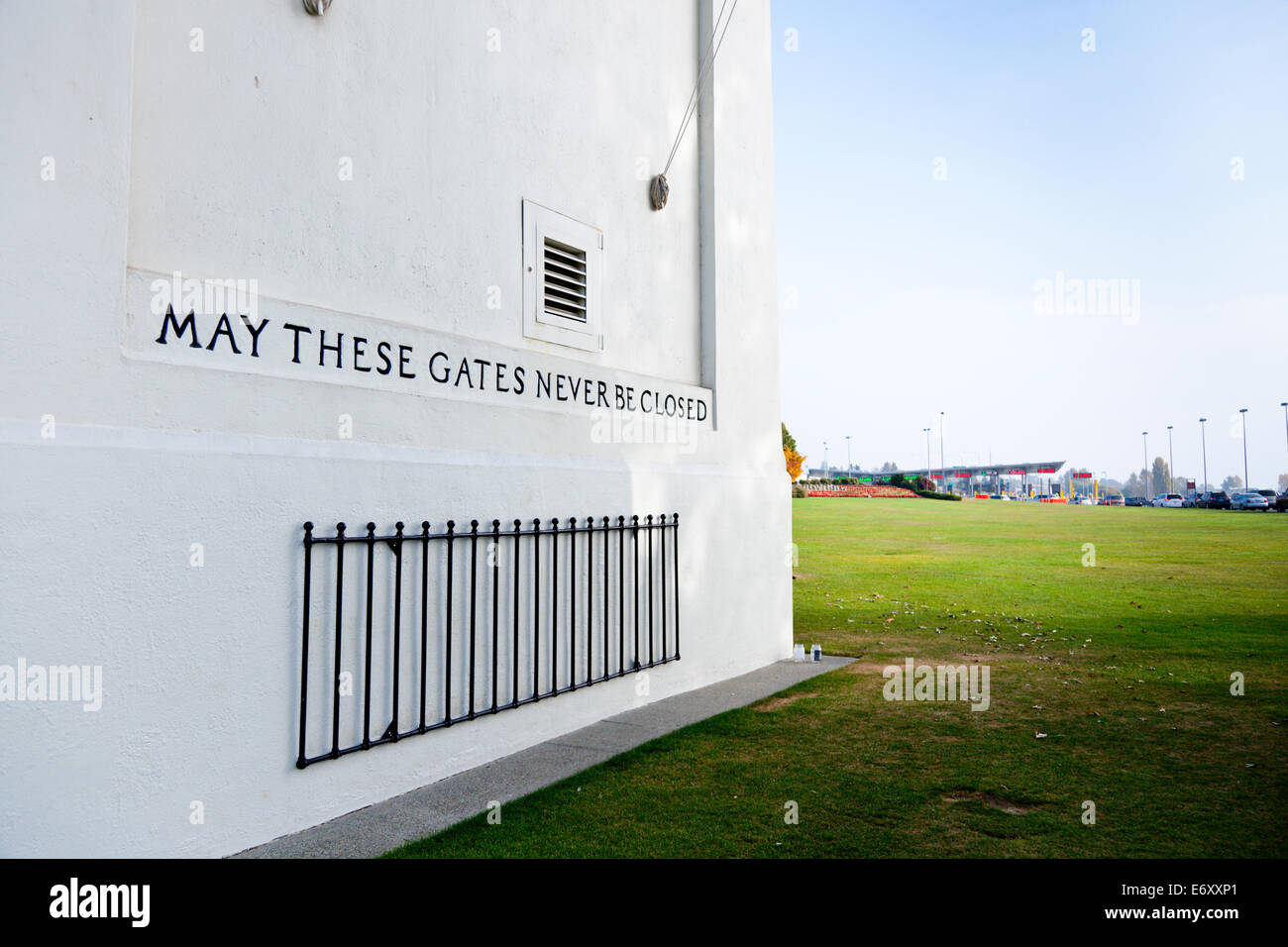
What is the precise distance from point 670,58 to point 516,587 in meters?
5.26

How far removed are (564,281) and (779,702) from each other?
12.1 feet

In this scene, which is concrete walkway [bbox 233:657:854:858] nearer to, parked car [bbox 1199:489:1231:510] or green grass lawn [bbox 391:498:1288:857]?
green grass lawn [bbox 391:498:1288:857]

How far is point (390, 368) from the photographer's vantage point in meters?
4.58

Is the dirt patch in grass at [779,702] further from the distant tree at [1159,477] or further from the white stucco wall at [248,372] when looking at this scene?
the distant tree at [1159,477]

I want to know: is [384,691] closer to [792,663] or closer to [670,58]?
[792,663]

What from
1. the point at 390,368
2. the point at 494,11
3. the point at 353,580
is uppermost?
the point at 494,11

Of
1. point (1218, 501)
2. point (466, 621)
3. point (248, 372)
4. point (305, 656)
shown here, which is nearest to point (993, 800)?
point (466, 621)

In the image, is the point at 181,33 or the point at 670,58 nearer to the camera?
the point at 181,33

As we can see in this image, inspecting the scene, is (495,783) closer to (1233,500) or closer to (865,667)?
(865,667)

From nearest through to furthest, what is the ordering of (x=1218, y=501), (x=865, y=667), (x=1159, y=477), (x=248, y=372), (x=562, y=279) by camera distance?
1. (x=248, y=372)
2. (x=562, y=279)
3. (x=865, y=667)
4. (x=1218, y=501)
5. (x=1159, y=477)

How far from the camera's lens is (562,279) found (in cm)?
607

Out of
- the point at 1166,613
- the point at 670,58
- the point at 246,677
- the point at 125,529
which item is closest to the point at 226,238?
the point at 125,529

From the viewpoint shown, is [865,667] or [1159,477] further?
[1159,477]
